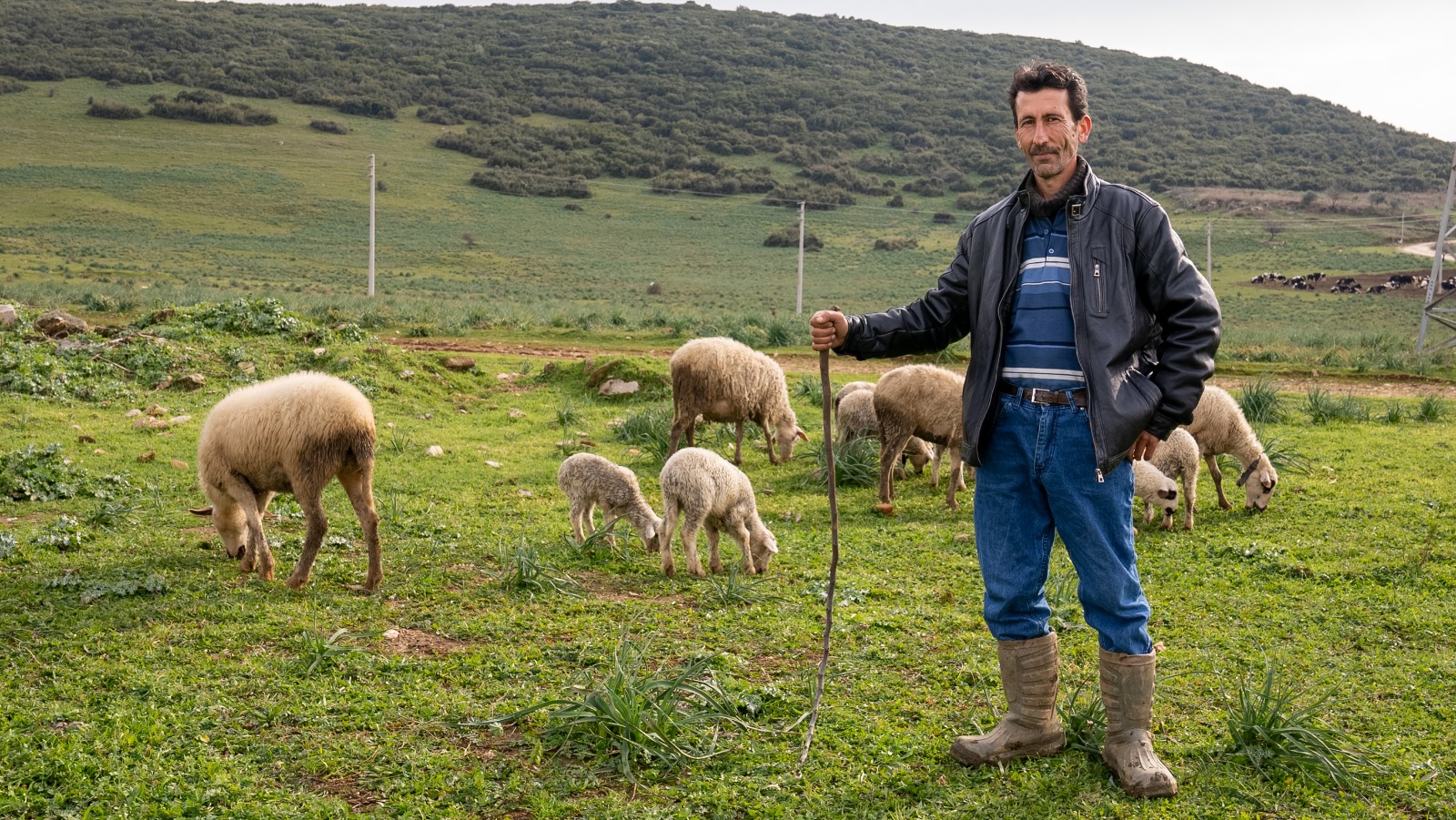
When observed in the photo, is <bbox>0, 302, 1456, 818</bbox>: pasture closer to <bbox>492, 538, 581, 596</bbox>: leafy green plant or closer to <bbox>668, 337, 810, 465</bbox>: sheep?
<bbox>492, 538, 581, 596</bbox>: leafy green plant

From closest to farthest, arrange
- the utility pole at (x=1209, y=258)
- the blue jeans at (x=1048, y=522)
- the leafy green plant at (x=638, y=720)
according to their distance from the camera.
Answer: the blue jeans at (x=1048, y=522) → the leafy green plant at (x=638, y=720) → the utility pole at (x=1209, y=258)

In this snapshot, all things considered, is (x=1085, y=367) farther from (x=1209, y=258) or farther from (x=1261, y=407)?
(x=1209, y=258)

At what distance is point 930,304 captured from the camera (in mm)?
4820

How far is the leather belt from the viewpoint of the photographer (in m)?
4.20

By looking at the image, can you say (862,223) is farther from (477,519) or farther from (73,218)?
(477,519)

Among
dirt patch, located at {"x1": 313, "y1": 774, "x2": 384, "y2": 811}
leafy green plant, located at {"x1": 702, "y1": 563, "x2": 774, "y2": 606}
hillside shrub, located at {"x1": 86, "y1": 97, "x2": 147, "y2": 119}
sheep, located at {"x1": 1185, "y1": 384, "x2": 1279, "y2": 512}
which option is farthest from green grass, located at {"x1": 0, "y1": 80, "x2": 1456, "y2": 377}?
dirt patch, located at {"x1": 313, "y1": 774, "x2": 384, "y2": 811}

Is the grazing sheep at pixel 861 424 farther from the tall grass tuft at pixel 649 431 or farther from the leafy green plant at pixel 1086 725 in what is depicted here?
the leafy green plant at pixel 1086 725

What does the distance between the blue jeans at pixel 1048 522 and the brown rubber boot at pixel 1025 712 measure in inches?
3.3

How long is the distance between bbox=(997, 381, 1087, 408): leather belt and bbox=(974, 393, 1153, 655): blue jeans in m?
0.02

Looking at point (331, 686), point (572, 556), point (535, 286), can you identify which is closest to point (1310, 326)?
point (535, 286)

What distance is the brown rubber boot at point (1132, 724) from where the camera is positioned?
434 cm

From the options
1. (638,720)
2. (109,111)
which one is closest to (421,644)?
(638,720)

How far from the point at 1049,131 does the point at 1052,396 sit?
108 cm

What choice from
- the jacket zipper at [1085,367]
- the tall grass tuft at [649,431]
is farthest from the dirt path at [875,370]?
the jacket zipper at [1085,367]
